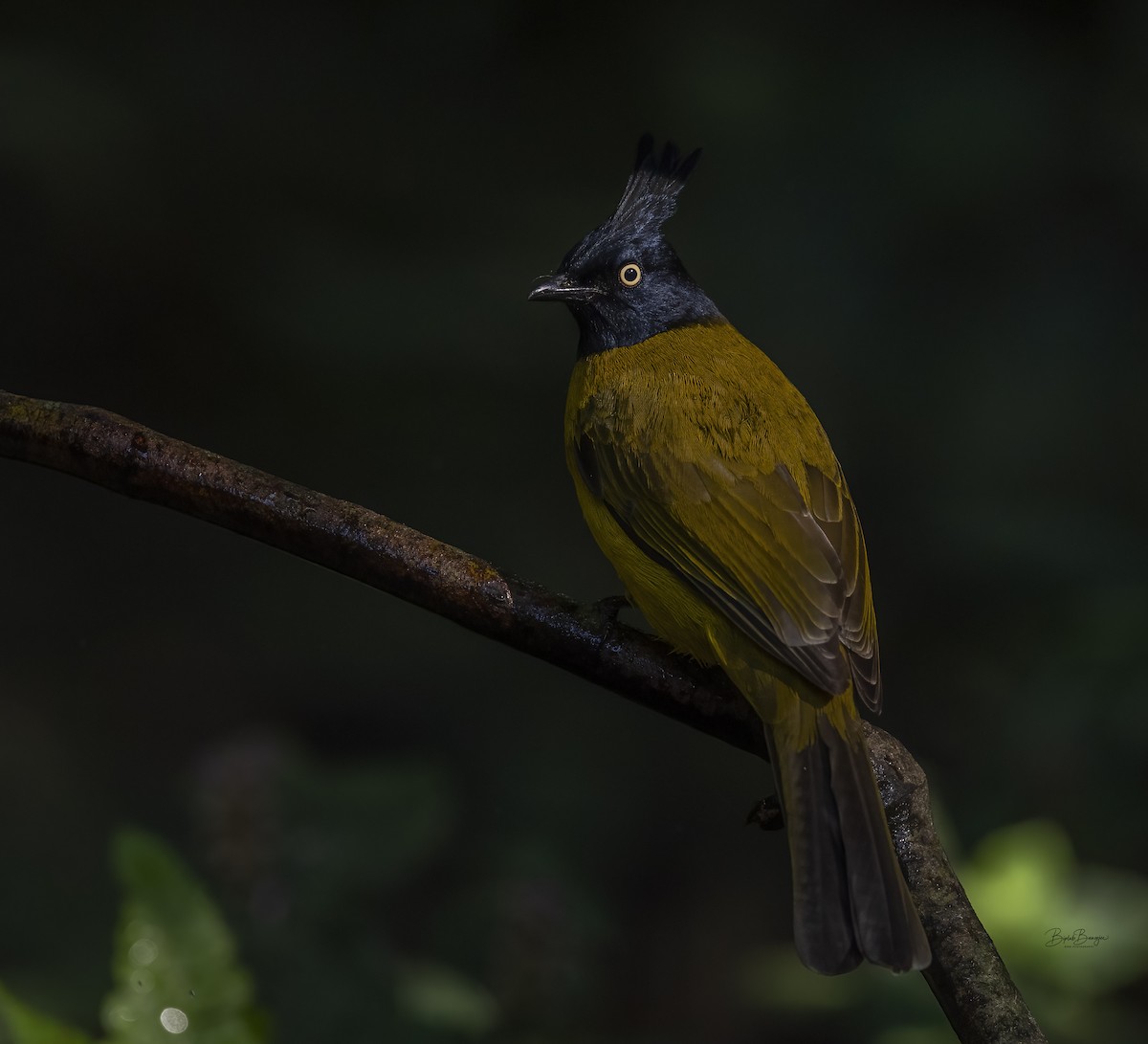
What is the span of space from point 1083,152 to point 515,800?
3078 millimetres

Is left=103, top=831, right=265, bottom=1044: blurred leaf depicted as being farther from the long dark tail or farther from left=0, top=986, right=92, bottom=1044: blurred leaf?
the long dark tail

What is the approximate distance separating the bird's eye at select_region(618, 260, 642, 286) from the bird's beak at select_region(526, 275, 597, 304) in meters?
0.08

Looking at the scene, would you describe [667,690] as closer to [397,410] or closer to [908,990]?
[908,990]

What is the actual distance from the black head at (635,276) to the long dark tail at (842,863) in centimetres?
137

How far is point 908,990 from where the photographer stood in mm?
3322

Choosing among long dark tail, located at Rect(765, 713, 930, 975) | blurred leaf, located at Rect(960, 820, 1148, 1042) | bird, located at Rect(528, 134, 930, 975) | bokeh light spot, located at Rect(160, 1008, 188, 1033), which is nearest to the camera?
bokeh light spot, located at Rect(160, 1008, 188, 1033)

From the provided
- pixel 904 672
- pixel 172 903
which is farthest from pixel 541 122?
pixel 172 903

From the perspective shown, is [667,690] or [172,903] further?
[667,690]

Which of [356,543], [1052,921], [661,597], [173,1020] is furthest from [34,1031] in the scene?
[1052,921]

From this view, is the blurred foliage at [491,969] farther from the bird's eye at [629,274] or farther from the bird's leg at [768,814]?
the bird's eye at [629,274]

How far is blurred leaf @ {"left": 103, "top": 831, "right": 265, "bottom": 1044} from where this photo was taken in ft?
6.27

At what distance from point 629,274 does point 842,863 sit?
1759 millimetres

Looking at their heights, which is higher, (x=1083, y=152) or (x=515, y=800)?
(x=1083, y=152)

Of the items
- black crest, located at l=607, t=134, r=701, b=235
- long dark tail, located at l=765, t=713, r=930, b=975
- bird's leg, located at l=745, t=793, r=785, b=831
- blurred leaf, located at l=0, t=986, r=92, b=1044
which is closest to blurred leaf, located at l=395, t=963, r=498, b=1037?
bird's leg, located at l=745, t=793, r=785, b=831
